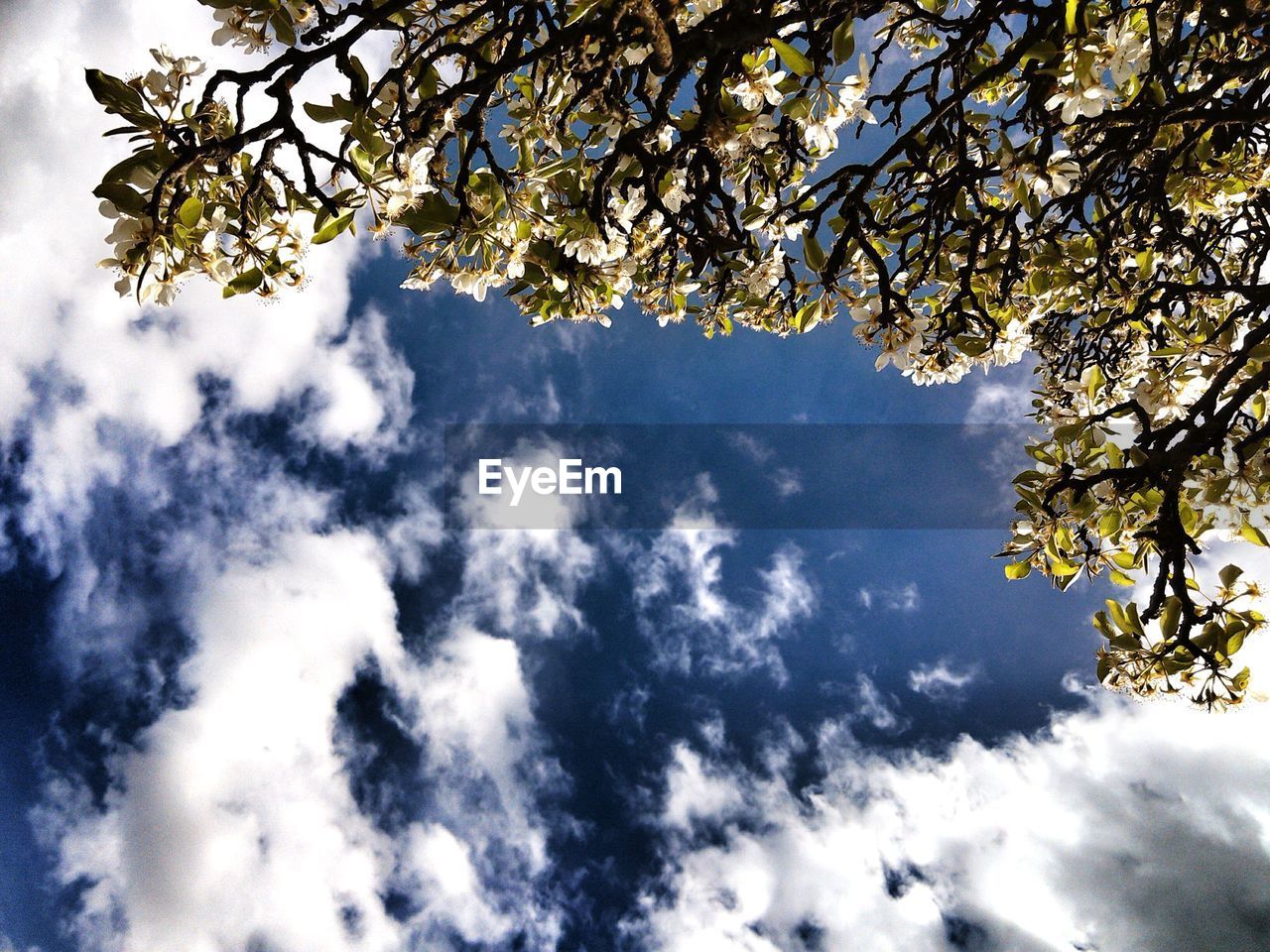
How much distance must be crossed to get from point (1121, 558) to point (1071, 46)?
1788mm

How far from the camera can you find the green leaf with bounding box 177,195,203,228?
1.64 m

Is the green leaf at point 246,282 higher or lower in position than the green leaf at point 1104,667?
higher

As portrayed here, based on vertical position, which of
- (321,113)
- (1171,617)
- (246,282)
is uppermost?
(321,113)

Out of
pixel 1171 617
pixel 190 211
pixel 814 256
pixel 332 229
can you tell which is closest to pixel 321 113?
pixel 332 229

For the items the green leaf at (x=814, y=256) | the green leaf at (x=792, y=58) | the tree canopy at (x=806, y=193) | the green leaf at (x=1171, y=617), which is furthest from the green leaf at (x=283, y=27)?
the green leaf at (x=1171, y=617)

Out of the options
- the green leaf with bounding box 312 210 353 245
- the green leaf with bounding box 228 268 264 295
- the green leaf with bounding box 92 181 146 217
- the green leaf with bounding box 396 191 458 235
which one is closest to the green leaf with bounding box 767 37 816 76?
the green leaf with bounding box 396 191 458 235

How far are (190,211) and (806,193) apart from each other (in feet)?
7.19

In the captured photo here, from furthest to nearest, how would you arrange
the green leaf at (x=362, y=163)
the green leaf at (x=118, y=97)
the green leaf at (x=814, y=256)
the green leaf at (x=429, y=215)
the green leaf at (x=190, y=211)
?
the green leaf at (x=814, y=256) → the green leaf at (x=429, y=215) → the green leaf at (x=362, y=163) → the green leaf at (x=190, y=211) → the green leaf at (x=118, y=97)

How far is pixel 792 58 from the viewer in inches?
76.5

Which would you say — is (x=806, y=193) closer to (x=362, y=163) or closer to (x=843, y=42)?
(x=843, y=42)

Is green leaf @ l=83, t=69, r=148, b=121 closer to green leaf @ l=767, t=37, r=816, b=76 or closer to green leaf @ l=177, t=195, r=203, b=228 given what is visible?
green leaf @ l=177, t=195, r=203, b=228

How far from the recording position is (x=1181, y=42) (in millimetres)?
2584

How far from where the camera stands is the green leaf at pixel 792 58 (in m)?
1.93

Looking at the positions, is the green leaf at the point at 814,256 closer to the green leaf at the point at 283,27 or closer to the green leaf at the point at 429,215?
the green leaf at the point at 429,215
